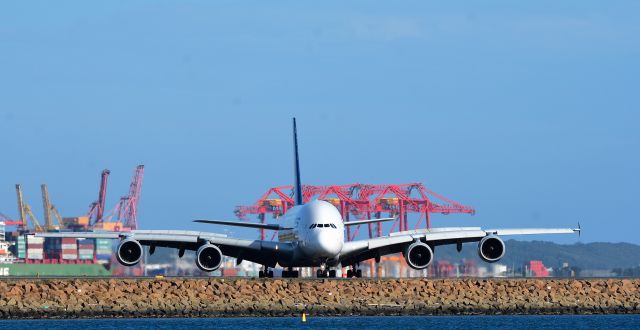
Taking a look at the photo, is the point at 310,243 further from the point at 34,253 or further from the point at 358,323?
the point at 34,253

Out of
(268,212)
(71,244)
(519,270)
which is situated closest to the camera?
(519,270)

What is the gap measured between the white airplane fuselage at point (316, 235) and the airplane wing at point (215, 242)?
→ 0.86m

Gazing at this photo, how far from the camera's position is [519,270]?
356ft

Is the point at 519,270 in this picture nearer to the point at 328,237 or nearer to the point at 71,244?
the point at 328,237

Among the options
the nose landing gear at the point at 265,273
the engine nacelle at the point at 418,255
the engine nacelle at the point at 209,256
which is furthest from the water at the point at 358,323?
the nose landing gear at the point at 265,273

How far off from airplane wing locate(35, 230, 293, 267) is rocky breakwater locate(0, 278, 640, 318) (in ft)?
10.3

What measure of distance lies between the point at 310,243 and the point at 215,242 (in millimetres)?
5439

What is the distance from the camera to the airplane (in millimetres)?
62281

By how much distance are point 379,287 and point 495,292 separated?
5.35 m

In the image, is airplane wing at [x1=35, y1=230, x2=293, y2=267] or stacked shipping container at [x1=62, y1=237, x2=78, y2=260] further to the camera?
→ stacked shipping container at [x1=62, y1=237, x2=78, y2=260]

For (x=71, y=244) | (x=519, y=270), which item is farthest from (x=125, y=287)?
(x=71, y=244)

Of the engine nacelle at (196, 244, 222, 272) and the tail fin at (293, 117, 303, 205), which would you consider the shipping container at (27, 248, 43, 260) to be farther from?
the engine nacelle at (196, 244, 222, 272)

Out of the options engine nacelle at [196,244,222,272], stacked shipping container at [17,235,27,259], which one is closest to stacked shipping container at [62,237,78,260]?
stacked shipping container at [17,235,27,259]

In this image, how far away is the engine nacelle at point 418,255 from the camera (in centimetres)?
6575
